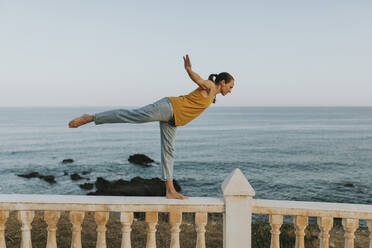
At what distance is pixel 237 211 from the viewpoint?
336 cm

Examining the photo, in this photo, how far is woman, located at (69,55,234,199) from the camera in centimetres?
348

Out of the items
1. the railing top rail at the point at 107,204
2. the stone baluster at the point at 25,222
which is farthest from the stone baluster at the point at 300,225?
the stone baluster at the point at 25,222

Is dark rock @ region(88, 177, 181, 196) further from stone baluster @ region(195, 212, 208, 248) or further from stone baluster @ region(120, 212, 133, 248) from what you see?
stone baluster @ region(195, 212, 208, 248)

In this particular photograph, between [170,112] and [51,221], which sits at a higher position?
[170,112]

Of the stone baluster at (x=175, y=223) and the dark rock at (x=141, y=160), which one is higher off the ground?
the stone baluster at (x=175, y=223)

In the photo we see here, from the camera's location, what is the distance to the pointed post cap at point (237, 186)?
10.6ft

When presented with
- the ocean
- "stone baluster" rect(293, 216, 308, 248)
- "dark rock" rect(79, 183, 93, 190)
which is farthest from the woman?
"dark rock" rect(79, 183, 93, 190)

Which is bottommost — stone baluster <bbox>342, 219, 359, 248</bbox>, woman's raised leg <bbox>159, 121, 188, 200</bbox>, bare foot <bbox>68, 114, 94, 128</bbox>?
stone baluster <bbox>342, 219, 359, 248</bbox>

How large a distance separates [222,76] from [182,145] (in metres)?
44.7

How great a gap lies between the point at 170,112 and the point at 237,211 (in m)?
1.34

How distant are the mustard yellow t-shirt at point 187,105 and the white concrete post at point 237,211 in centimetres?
85

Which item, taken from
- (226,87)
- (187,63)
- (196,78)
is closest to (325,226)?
(226,87)

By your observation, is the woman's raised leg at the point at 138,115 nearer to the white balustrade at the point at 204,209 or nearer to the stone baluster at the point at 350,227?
the white balustrade at the point at 204,209

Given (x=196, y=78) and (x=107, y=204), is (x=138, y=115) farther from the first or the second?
(x=107, y=204)
